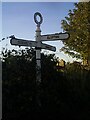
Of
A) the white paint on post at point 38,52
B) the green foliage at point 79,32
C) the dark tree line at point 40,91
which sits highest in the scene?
the green foliage at point 79,32

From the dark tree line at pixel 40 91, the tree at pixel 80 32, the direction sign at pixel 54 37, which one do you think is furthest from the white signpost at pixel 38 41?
the tree at pixel 80 32

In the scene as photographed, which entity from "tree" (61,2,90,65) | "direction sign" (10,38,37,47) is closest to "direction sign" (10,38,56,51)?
"direction sign" (10,38,37,47)

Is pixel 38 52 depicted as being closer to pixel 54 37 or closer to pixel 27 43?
pixel 27 43

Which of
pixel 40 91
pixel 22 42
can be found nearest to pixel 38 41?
pixel 22 42

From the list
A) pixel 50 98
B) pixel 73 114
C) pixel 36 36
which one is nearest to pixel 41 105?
pixel 50 98

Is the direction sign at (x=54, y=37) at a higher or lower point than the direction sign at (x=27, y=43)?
higher

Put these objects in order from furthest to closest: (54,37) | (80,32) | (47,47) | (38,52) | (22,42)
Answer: (80,32)
(47,47)
(54,37)
(38,52)
(22,42)

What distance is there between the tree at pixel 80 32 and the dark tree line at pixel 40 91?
11921mm

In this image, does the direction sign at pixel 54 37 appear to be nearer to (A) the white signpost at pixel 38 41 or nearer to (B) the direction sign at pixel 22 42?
(A) the white signpost at pixel 38 41

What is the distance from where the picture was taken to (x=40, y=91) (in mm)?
7730

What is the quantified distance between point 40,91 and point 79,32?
13.5 meters

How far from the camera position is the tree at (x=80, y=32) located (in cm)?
2064

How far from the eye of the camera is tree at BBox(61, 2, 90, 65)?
813 inches

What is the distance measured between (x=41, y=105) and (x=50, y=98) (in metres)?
0.25
